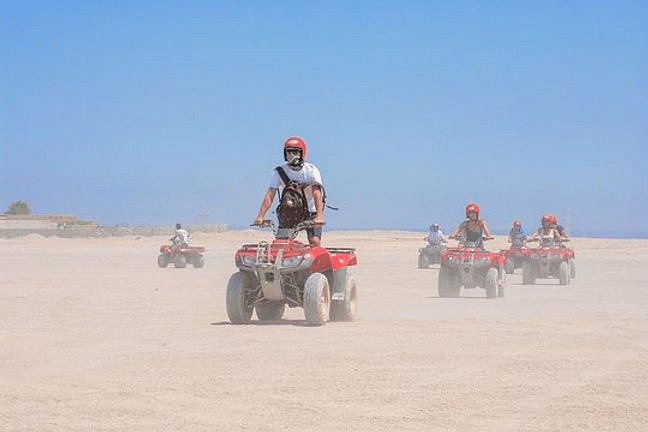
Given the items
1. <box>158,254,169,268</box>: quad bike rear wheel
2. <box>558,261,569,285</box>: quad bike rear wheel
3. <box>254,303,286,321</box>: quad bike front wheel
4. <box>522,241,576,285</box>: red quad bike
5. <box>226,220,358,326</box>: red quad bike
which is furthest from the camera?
<box>158,254,169,268</box>: quad bike rear wheel

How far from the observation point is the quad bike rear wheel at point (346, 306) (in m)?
14.1

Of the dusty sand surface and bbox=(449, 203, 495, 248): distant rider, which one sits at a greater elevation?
bbox=(449, 203, 495, 248): distant rider

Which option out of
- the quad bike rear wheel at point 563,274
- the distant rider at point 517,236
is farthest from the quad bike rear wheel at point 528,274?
the distant rider at point 517,236

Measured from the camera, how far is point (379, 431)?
697 cm

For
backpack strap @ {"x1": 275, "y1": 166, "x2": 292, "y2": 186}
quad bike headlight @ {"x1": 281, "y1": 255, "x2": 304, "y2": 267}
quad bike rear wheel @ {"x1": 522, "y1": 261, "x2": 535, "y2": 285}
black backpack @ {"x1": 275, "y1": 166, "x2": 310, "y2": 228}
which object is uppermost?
backpack strap @ {"x1": 275, "y1": 166, "x2": 292, "y2": 186}

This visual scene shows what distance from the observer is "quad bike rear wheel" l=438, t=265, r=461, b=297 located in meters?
21.4

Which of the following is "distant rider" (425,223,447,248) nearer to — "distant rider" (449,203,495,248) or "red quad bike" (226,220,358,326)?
"distant rider" (449,203,495,248)

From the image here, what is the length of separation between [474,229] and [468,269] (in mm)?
765

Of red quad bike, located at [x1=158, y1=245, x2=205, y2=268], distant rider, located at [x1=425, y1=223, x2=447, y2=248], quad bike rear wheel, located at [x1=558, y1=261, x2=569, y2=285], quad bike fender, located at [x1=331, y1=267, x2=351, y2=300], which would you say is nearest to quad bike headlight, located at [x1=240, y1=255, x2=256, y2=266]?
quad bike fender, located at [x1=331, y1=267, x2=351, y2=300]

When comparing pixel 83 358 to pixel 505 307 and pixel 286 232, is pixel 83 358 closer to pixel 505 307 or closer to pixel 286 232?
pixel 286 232

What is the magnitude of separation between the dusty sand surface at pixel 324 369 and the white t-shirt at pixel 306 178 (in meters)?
1.53

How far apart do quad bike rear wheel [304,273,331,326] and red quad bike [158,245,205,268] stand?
25.0 metres

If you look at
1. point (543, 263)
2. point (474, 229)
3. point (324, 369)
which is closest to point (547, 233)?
point (543, 263)

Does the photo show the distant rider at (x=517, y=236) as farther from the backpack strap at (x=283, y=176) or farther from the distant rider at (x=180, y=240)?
the backpack strap at (x=283, y=176)
